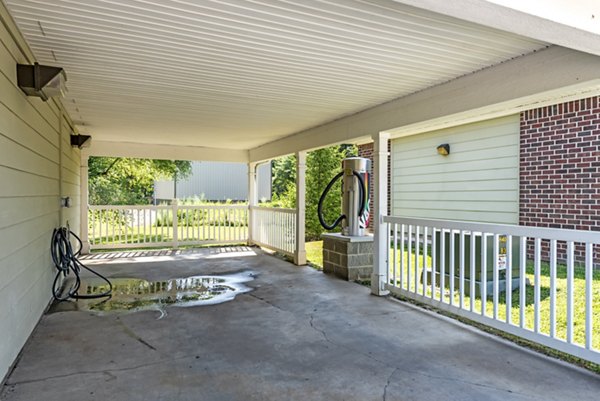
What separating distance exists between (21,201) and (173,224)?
6327 mm

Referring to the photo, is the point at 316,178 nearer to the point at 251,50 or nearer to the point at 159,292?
the point at 159,292

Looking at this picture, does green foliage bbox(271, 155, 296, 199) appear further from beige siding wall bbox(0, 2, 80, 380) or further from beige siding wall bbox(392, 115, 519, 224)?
beige siding wall bbox(0, 2, 80, 380)

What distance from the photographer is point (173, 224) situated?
9320 mm

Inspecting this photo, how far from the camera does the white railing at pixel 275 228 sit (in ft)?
25.4

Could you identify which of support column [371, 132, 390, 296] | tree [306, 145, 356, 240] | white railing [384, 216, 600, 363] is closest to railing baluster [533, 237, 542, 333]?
white railing [384, 216, 600, 363]

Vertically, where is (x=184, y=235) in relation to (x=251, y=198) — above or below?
below

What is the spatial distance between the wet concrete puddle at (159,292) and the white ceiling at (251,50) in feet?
7.87

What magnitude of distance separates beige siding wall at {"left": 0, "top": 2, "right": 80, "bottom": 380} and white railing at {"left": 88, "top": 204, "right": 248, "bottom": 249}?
437cm

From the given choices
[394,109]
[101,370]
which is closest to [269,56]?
A: [394,109]

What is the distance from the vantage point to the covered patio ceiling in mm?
2461

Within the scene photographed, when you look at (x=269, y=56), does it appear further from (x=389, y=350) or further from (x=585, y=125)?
(x=585, y=125)

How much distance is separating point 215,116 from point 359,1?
12.2 ft

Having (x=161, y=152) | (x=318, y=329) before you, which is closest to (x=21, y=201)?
(x=318, y=329)

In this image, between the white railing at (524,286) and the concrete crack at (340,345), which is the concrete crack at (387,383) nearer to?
the concrete crack at (340,345)
